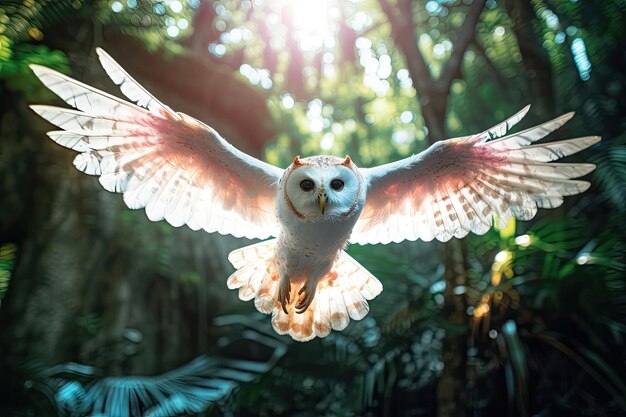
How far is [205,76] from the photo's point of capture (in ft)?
14.8

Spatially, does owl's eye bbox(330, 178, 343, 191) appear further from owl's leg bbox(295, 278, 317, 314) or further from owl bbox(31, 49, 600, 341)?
owl's leg bbox(295, 278, 317, 314)

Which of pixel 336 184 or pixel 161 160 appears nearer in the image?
pixel 336 184

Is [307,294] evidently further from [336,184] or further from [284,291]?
[336,184]

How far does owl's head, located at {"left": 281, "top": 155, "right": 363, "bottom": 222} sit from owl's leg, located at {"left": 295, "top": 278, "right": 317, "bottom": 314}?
0.39 m

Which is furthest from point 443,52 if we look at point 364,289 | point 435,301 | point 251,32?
point 364,289

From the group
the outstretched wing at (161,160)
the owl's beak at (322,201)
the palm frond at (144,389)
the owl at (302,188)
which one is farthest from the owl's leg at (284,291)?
the palm frond at (144,389)

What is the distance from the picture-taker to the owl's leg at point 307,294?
2.11m

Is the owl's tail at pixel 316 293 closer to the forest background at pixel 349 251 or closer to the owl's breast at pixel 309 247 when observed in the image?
the owl's breast at pixel 309 247

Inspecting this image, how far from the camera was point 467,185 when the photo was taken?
2.27m

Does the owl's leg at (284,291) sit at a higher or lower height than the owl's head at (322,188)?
lower

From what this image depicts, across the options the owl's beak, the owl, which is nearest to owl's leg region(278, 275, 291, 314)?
the owl

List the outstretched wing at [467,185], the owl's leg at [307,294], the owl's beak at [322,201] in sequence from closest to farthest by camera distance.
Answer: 1. the owl's beak at [322,201]
2. the outstretched wing at [467,185]
3. the owl's leg at [307,294]

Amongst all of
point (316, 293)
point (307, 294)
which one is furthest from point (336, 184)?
point (316, 293)

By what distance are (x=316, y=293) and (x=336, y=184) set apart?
2.17ft
